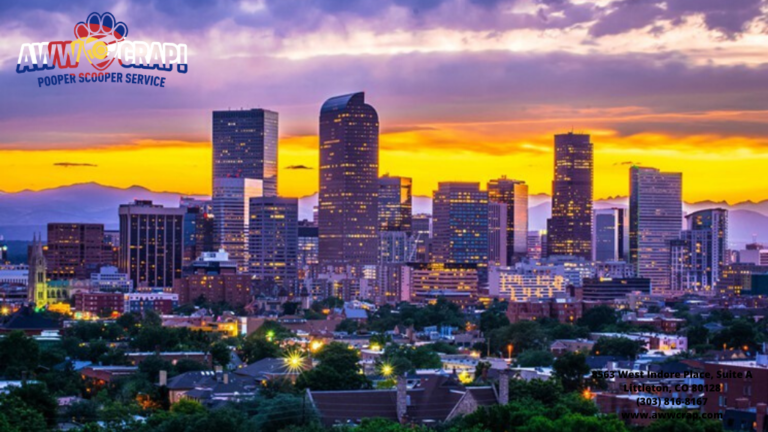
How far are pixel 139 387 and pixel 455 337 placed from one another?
59350mm

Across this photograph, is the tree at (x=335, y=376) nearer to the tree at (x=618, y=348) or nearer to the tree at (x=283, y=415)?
the tree at (x=283, y=415)

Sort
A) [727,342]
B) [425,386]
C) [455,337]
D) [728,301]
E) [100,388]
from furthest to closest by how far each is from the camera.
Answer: [728,301], [455,337], [727,342], [100,388], [425,386]

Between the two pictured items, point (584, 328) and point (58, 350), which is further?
point (584, 328)

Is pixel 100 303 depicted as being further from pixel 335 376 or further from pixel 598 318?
pixel 335 376

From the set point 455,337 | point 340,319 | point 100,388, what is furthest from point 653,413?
point 340,319

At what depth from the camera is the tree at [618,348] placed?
102 m

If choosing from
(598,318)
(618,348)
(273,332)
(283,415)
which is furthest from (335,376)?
(598,318)

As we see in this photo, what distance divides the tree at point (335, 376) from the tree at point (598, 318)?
77408mm

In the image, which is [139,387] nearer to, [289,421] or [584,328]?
[289,421]

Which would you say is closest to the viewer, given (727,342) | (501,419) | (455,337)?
(501,419)

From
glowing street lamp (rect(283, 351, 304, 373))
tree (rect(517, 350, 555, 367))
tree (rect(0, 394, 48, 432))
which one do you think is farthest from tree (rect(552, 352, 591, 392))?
tree (rect(0, 394, 48, 432))

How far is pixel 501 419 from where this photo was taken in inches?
1962

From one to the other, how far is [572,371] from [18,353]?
30580 mm

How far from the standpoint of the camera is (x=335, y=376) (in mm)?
66062
